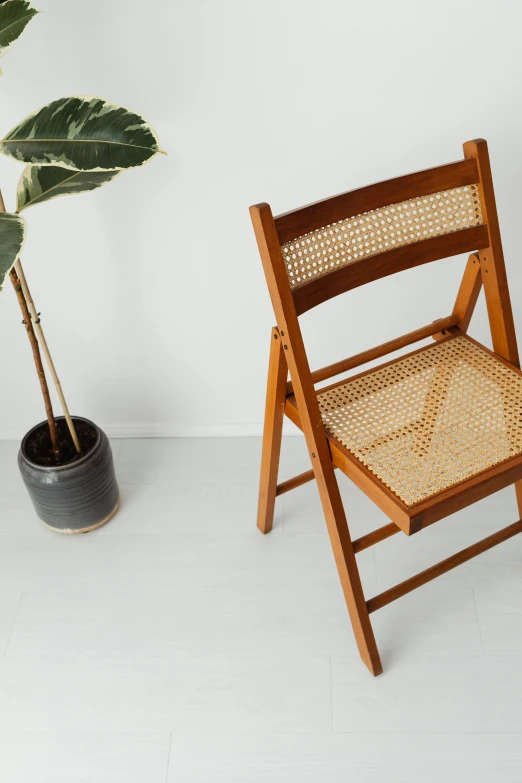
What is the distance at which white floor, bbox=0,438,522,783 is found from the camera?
1.45m

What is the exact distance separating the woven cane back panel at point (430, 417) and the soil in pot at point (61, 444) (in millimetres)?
601

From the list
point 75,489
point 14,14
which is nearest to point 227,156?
point 14,14

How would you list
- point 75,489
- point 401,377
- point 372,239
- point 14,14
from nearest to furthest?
point 14,14 → point 372,239 → point 401,377 → point 75,489

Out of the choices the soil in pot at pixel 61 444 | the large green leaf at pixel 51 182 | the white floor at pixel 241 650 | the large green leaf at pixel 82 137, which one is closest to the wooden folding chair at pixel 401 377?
the white floor at pixel 241 650

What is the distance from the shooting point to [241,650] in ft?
5.32

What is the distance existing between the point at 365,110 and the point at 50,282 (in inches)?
31.5

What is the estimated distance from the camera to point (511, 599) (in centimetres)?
167

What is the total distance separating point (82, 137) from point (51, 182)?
6.1 inches

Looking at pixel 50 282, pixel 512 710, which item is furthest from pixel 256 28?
→ pixel 512 710

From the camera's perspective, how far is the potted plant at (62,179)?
130 cm

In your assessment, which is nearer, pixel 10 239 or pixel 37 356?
pixel 10 239

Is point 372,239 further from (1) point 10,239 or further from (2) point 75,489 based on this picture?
(2) point 75,489

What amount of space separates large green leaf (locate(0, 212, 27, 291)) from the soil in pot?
61cm

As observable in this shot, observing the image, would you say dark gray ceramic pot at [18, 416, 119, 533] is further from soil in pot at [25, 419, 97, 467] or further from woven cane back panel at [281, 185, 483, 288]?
woven cane back panel at [281, 185, 483, 288]
